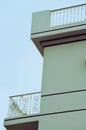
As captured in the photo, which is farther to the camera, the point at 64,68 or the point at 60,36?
the point at 60,36

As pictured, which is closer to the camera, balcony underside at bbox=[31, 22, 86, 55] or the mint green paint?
the mint green paint

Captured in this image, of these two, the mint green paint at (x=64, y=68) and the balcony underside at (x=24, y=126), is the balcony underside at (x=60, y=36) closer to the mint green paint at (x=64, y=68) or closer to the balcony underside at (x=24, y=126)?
the mint green paint at (x=64, y=68)

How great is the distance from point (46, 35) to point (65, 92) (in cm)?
271

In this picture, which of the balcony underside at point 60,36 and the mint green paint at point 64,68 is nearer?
the mint green paint at point 64,68

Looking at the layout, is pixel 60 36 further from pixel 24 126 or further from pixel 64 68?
pixel 24 126

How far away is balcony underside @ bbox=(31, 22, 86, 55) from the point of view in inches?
834

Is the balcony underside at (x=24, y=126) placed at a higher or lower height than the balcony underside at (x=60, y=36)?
lower

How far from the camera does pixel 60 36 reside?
21484 millimetres

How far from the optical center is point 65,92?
65.6 ft

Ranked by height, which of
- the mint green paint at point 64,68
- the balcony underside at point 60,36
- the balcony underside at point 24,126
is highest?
the balcony underside at point 60,36

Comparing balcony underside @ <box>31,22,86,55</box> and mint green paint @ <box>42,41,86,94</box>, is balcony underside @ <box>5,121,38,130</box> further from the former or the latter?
balcony underside @ <box>31,22,86,55</box>

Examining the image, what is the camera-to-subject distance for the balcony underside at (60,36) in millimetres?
21188

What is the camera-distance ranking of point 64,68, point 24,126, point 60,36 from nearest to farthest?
point 24,126
point 64,68
point 60,36

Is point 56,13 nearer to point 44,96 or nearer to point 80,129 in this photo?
point 44,96
